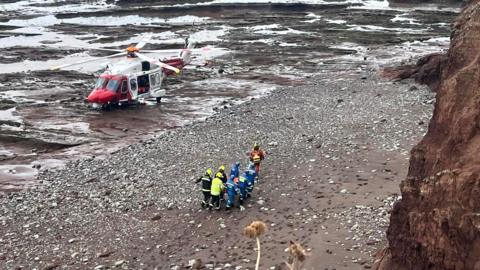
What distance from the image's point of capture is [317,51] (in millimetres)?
49719

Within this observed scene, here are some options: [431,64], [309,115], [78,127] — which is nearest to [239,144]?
[309,115]

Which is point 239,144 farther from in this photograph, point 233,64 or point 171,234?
point 233,64

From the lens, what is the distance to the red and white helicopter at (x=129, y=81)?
31344 millimetres

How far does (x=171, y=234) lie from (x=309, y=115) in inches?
544

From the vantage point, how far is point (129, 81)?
105ft

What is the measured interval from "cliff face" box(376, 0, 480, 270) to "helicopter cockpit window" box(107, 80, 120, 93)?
2369 cm

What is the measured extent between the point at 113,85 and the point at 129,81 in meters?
1.04

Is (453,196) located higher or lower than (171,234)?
higher

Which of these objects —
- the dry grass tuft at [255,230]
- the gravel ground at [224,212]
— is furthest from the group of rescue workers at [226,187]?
the dry grass tuft at [255,230]

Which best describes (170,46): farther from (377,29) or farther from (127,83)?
(377,29)

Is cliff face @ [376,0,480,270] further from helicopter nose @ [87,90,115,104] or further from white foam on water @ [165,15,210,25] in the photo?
white foam on water @ [165,15,210,25]

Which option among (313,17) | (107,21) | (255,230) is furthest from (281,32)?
(255,230)

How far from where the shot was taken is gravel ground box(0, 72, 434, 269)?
45.4ft

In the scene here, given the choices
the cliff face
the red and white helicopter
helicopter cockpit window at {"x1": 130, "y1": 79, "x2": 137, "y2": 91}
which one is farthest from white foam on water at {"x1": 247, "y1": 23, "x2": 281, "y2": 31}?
the cliff face
